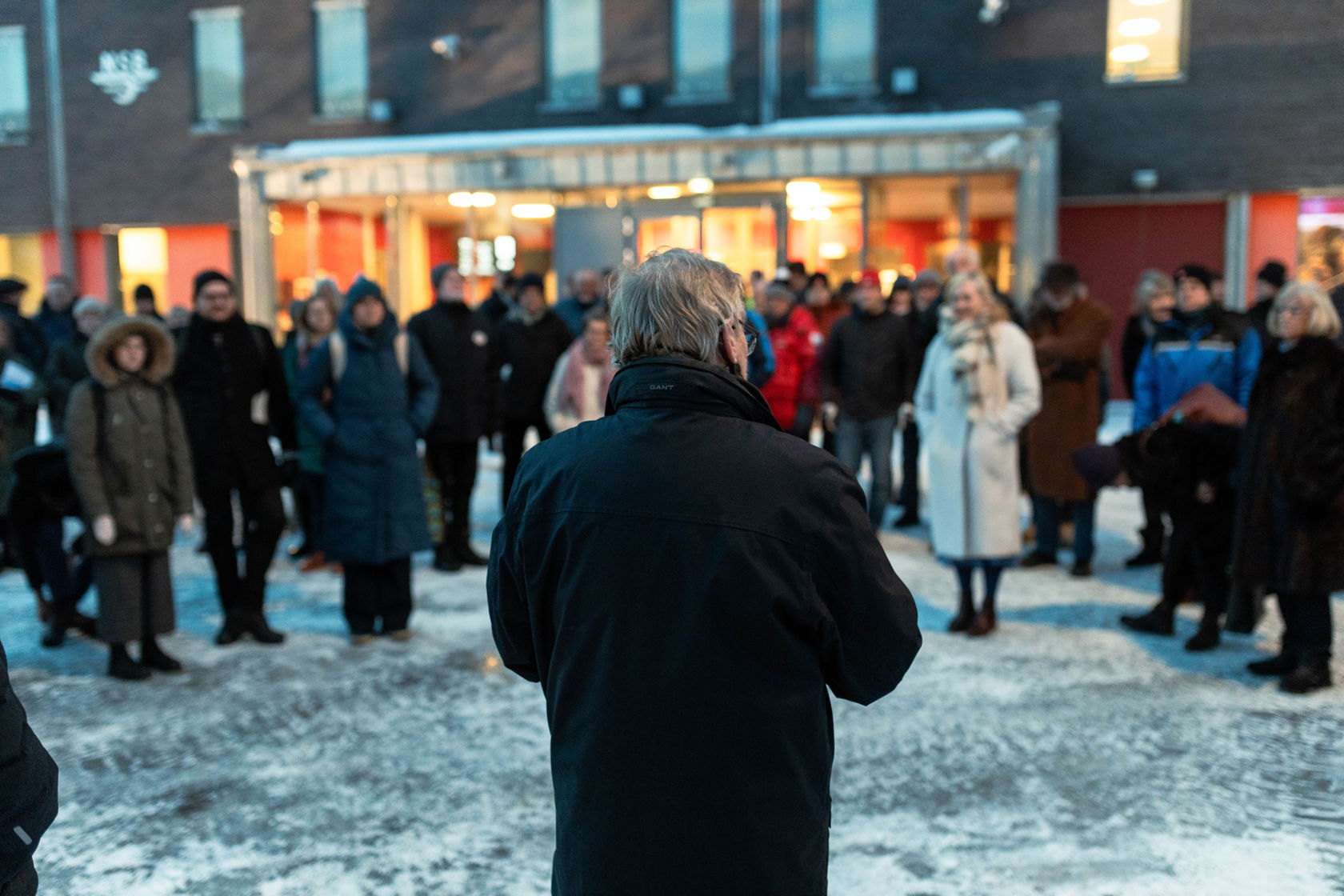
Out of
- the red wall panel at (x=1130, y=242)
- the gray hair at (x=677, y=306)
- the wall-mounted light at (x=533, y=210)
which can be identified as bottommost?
the gray hair at (x=677, y=306)

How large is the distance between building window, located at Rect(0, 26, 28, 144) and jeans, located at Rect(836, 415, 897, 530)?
1886 cm

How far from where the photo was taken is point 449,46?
18.6m

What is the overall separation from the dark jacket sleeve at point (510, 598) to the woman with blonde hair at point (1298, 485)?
162 inches

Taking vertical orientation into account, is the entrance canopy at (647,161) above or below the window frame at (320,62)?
below

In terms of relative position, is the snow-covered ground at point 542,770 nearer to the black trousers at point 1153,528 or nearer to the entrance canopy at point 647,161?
the black trousers at point 1153,528

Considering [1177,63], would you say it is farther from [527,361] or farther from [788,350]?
[527,361]

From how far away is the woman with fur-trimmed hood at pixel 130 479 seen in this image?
17.9ft

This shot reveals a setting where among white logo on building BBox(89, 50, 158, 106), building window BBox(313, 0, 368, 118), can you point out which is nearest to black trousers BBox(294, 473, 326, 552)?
building window BBox(313, 0, 368, 118)

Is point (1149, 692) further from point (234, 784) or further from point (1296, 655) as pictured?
point (234, 784)

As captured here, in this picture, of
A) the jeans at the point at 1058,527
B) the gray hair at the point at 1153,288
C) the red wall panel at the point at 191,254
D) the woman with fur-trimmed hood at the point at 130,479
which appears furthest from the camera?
the red wall panel at the point at 191,254

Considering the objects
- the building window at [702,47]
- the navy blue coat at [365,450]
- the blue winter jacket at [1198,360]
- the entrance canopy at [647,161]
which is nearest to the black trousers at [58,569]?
the navy blue coat at [365,450]

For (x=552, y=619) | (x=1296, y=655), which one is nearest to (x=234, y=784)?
(x=552, y=619)

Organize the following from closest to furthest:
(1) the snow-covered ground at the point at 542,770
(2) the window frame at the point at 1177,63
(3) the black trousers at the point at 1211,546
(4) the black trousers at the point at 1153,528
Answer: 1. (1) the snow-covered ground at the point at 542,770
2. (3) the black trousers at the point at 1211,546
3. (4) the black trousers at the point at 1153,528
4. (2) the window frame at the point at 1177,63

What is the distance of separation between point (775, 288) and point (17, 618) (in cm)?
561
